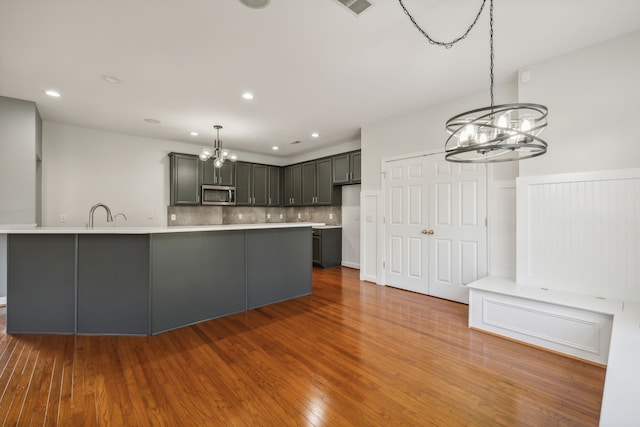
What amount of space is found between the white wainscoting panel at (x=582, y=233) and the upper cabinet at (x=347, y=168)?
2898 mm

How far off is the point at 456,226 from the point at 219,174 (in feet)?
15.2

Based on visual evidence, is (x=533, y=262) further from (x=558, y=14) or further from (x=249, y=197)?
(x=249, y=197)

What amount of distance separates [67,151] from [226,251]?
370cm

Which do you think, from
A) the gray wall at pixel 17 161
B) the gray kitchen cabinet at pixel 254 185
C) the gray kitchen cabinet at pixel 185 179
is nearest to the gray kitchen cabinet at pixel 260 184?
the gray kitchen cabinet at pixel 254 185

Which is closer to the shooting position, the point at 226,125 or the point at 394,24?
the point at 394,24

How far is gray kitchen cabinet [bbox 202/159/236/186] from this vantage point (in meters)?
5.89

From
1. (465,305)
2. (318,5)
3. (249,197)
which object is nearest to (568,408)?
(465,305)

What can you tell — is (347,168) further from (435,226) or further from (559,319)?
(559,319)

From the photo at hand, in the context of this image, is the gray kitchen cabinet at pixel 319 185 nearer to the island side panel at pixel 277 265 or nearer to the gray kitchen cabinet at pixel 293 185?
the gray kitchen cabinet at pixel 293 185

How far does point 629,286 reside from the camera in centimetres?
249

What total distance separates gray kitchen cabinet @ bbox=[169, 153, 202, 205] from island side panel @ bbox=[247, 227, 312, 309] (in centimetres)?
278

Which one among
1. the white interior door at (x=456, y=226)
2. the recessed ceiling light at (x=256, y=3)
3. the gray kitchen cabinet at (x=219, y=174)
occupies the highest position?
the recessed ceiling light at (x=256, y=3)

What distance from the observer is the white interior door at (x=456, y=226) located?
364cm

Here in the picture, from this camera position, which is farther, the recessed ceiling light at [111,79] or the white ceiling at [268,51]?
the recessed ceiling light at [111,79]
